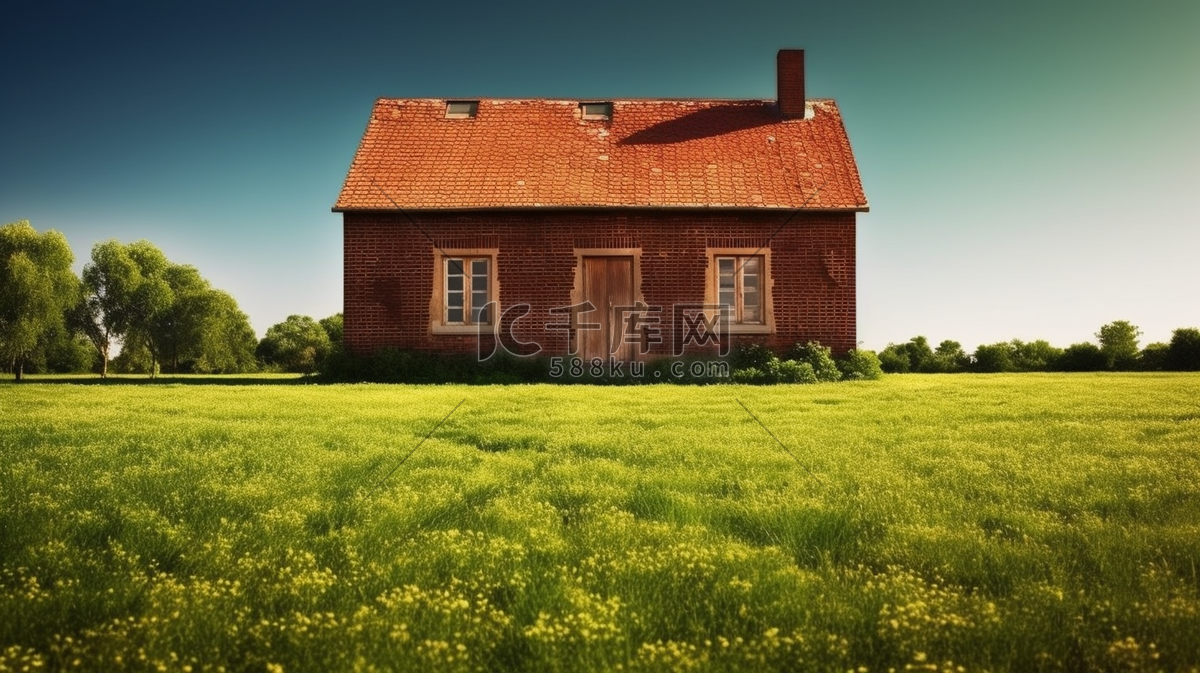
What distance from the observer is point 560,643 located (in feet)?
10.9

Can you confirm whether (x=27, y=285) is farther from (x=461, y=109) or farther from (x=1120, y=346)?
(x=1120, y=346)

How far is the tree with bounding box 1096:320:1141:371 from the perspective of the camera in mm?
21719

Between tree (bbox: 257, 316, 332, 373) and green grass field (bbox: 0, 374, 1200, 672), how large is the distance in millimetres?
40199

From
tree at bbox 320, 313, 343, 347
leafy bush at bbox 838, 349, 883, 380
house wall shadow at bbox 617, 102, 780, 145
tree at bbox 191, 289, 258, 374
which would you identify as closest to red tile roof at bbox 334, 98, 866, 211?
house wall shadow at bbox 617, 102, 780, 145

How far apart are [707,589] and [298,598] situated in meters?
2.10

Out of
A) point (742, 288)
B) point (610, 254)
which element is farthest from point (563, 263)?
point (742, 288)

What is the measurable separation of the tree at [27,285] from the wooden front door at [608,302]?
88.3 feet

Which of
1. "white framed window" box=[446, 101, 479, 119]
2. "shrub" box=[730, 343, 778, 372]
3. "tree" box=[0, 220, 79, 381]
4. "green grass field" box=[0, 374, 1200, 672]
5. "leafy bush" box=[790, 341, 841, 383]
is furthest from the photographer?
"tree" box=[0, 220, 79, 381]

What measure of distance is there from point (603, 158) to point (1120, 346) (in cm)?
1602

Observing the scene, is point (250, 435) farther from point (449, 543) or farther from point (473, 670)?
point (473, 670)

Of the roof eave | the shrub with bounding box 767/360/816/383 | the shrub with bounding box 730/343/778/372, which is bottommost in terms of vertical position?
the shrub with bounding box 767/360/816/383

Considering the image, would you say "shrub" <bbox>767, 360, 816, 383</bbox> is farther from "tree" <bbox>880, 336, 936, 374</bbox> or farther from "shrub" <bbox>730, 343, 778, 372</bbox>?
"tree" <bbox>880, 336, 936, 374</bbox>

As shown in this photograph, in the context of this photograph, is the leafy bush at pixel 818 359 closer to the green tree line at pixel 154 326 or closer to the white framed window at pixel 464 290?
the white framed window at pixel 464 290

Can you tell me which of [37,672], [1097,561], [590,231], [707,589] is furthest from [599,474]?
[590,231]
